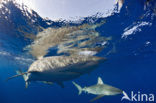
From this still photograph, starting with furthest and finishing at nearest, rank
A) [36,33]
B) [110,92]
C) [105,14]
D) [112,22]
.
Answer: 1. [36,33]
2. [112,22]
3. [105,14]
4. [110,92]

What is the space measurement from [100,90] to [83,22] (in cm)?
496

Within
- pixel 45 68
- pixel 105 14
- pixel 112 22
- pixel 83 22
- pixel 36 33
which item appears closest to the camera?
pixel 45 68

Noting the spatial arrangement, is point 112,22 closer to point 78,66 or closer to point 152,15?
point 152,15

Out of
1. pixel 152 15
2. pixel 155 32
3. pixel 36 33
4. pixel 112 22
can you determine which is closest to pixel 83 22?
pixel 112 22

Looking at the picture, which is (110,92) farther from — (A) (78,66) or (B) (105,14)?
(B) (105,14)

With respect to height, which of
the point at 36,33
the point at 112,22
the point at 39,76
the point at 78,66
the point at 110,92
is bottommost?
the point at 110,92

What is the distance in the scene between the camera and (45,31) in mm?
10906

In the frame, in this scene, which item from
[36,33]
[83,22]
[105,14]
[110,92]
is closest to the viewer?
[110,92]

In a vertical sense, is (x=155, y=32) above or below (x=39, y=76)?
above

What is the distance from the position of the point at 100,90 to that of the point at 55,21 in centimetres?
568

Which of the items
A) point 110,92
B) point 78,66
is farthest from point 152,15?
point 78,66

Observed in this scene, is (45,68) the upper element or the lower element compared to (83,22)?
lower

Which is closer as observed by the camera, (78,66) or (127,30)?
(78,66)

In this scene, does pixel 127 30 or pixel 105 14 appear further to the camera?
pixel 127 30
